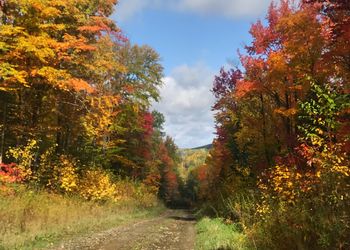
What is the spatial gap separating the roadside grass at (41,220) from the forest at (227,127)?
0.05 metres

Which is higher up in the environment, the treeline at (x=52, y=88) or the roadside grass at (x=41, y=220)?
the treeline at (x=52, y=88)

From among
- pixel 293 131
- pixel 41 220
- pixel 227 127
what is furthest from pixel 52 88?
pixel 227 127

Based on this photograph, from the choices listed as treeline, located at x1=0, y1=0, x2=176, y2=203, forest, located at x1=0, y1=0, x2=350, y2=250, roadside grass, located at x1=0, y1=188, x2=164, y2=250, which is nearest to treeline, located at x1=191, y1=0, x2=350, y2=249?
forest, located at x1=0, y1=0, x2=350, y2=250

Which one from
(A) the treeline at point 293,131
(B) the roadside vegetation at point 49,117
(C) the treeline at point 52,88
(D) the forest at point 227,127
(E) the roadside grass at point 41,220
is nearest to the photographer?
(A) the treeline at point 293,131

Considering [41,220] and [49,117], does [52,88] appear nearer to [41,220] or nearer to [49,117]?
[49,117]

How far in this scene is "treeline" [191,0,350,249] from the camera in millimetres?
6902

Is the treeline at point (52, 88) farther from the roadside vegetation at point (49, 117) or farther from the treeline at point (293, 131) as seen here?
the treeline at point (293, 131)

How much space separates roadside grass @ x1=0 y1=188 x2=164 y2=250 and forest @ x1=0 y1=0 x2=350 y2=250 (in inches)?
2.1

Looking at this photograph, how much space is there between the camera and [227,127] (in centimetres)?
3684

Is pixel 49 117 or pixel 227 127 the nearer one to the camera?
pixel 49 117

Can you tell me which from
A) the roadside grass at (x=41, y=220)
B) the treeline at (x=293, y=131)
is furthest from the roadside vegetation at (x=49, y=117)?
the treeline at (x=293, y=131)

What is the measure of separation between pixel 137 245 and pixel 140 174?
134ft

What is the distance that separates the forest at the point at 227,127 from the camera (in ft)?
26.1

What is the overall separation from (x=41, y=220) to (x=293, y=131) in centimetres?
1672
